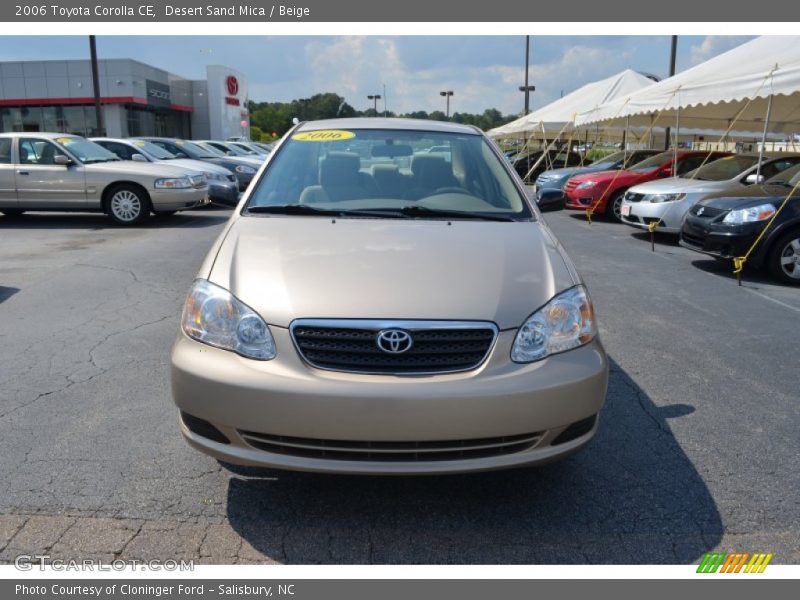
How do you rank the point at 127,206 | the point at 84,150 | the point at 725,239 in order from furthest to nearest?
the point at 84,150 < the point at 127,206 < the point at 725,239

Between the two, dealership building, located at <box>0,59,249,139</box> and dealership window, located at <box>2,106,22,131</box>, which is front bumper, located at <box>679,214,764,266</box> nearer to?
dealership building, located at <box>0,59,249,139</box>

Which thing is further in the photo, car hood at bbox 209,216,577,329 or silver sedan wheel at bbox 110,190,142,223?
silver sedan wheel at bbox 110,190,142,223

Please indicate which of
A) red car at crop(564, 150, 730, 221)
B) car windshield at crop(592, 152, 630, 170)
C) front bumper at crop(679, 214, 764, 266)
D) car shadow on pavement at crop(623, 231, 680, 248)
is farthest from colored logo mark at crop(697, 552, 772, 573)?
car windshield at crop(592, 152, 630, 170)

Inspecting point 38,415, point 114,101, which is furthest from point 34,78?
point 38,415

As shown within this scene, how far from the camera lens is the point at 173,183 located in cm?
1199

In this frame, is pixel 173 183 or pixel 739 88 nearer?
pixel 739 88

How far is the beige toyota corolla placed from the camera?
8.38ft

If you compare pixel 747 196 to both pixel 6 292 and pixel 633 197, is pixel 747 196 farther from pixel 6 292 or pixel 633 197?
pixel 6 292

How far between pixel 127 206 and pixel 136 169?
682 millimetres

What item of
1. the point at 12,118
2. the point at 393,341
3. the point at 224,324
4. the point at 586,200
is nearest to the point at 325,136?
the point at 224,324

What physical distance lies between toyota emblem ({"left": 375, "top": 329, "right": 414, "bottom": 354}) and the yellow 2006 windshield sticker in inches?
82.5

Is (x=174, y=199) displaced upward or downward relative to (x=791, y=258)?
upward

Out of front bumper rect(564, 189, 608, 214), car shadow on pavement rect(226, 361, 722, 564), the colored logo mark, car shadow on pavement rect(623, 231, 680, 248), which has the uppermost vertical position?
front bumper rect(564, 189, 608, 214)
